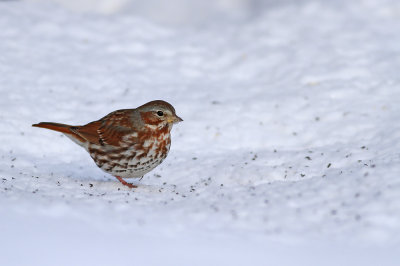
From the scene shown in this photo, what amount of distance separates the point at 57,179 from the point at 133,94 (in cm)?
265

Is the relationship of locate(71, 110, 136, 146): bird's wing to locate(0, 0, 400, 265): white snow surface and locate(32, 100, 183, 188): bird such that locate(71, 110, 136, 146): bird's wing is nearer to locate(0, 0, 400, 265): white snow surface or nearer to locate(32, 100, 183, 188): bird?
locate(32, 100, 183, 188): bird

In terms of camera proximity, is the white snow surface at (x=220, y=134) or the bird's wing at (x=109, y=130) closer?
the white snow surface at (x=220, y=134)

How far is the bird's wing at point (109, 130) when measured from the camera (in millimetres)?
5562

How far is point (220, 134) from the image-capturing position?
730 cm

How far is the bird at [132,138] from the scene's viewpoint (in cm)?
546

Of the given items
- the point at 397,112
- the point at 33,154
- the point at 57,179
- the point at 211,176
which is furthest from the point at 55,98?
the point at 397,112

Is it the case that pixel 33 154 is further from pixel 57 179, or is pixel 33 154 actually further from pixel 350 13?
pixel 350 13

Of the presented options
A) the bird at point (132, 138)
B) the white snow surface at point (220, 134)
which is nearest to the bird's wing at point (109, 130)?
the bird at point (132, 138)

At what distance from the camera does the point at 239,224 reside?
467 centimetres

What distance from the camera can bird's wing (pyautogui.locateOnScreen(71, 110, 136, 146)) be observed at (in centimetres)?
556

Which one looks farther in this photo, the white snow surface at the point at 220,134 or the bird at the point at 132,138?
the bird at the point at 132,138

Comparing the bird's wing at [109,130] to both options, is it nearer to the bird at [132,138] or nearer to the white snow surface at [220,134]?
the bird at [132,138]

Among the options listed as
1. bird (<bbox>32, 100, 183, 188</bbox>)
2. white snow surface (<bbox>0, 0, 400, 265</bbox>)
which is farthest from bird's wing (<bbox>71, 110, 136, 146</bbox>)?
white snow surface (<bbox>0, 0, 400, 265</bbox>)

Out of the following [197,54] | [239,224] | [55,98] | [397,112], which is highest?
[197,54]
